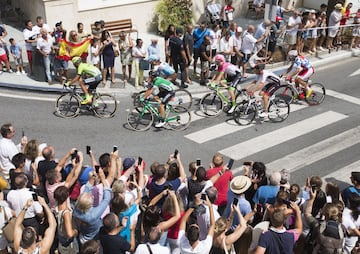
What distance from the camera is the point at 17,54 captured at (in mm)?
14781

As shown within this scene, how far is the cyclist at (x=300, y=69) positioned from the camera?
1341 centimetres

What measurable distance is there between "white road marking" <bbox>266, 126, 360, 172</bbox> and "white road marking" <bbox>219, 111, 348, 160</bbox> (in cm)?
62

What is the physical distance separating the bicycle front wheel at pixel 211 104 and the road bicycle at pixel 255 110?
499mm

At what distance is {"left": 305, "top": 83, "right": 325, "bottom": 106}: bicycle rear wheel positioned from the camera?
14141 millimetres

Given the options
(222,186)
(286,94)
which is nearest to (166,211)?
(222,186)

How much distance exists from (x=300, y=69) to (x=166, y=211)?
8066 millimetres

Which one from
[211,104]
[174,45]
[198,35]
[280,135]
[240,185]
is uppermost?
[198,35]

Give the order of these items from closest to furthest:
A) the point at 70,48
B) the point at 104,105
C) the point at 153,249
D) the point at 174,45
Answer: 1. the point at 153,249
2. the point at 104,105
3. the point at 70,48
4. the point at 174,45

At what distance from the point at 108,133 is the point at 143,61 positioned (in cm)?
310

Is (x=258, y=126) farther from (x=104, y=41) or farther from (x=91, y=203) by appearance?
(x=91, y=203)

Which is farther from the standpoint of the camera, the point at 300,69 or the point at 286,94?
the point at 286,94

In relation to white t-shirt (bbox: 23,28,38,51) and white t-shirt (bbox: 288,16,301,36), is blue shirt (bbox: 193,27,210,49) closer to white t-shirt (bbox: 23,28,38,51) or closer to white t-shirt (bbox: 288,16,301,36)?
white t-shirt (bbox: 288,16,301,36)

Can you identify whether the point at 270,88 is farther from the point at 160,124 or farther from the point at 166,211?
the point at 166,211

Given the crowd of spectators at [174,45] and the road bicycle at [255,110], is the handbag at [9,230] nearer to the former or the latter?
the road bicycle at [255,110]
